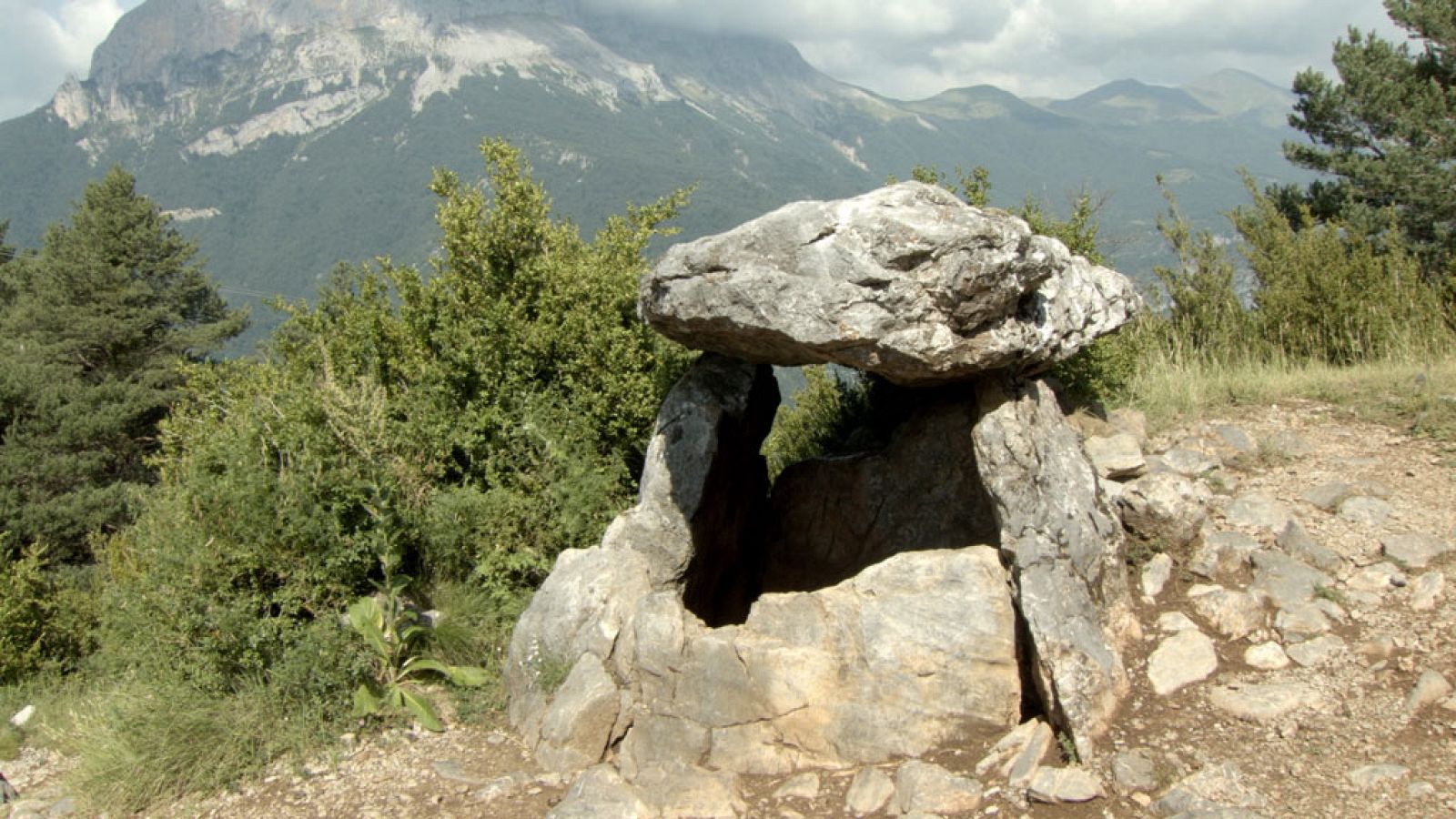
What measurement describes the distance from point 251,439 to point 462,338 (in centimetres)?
188

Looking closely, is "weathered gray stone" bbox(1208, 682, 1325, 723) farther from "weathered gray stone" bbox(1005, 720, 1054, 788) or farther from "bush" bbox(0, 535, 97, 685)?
"bush" bbox(0, 535, 97, 685)

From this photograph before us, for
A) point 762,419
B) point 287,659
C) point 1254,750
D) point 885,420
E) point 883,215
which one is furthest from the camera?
point 885,420

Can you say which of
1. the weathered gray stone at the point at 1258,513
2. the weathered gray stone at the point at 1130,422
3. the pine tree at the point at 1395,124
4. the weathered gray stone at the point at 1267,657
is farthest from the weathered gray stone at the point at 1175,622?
the pine tree at the point at 1395,124

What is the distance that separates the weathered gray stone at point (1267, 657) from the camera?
6059mm

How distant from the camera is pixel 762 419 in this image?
8.51 meters

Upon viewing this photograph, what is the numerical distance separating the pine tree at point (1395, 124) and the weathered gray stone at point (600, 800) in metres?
17.3

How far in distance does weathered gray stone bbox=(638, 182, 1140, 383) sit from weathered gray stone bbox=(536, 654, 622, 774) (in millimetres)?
2330

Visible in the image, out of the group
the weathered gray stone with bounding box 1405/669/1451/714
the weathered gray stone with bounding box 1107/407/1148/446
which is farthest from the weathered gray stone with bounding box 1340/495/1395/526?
the weathered gray stone with bounding box 1405/669/1451/714

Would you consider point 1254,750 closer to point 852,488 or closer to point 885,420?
point 852,488

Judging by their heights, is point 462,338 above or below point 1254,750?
above

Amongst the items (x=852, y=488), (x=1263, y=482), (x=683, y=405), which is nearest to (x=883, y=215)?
(x=683, y=405)

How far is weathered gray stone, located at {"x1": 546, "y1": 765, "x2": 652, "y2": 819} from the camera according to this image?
555 cm

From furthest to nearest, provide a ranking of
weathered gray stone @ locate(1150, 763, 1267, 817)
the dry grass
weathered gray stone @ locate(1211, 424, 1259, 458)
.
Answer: the dry grass → weathered gray stone @ locate(1211, 424, 1259, 458) → weathered gray stone @ locate(1150, 763, 1267, 817)

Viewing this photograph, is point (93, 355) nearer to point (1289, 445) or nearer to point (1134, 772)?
point (1289, 445)
